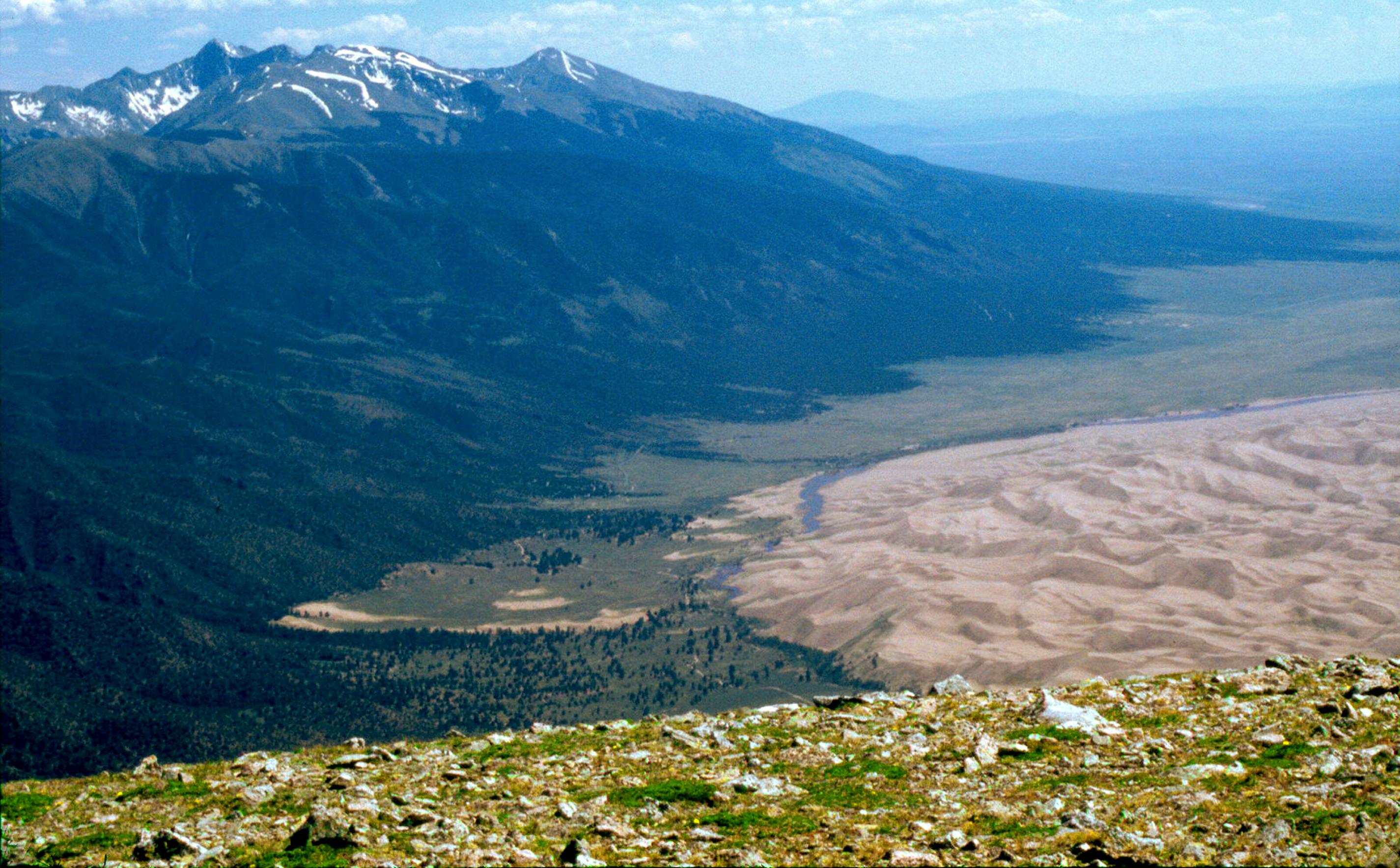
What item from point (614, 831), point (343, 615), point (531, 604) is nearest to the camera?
point (614, 831)

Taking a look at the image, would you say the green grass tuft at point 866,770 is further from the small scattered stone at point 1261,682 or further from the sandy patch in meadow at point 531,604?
the sandy patch in meadow at point 531,604

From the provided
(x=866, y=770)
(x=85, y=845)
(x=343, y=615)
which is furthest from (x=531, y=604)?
(x=85, y=845)

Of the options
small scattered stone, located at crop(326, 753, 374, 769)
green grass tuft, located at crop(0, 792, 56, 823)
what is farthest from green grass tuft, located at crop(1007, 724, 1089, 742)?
green grass tuft, located at crop(0, 792, 56, 823)

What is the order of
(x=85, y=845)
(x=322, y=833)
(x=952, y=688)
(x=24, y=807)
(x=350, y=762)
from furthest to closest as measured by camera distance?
(x=952, y=688)
(x=350, y=762)
(x=24, y=807)
(x=85, y=845)
(x=322, y=833)

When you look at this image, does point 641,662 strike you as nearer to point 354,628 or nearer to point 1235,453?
point 354,628

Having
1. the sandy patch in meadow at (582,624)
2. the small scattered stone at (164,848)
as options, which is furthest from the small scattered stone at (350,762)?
the sandy patch in meadow at (582,624)

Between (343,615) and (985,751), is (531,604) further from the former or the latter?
(985,751)

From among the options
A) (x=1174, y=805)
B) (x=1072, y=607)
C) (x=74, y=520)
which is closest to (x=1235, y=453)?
(x=1072, y=607)

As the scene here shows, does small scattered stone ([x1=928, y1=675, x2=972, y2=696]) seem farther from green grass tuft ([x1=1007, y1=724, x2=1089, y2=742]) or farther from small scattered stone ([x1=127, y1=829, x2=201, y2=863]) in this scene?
small scattered stone ([x1=127, y1=829, x2=201, y2=863])
